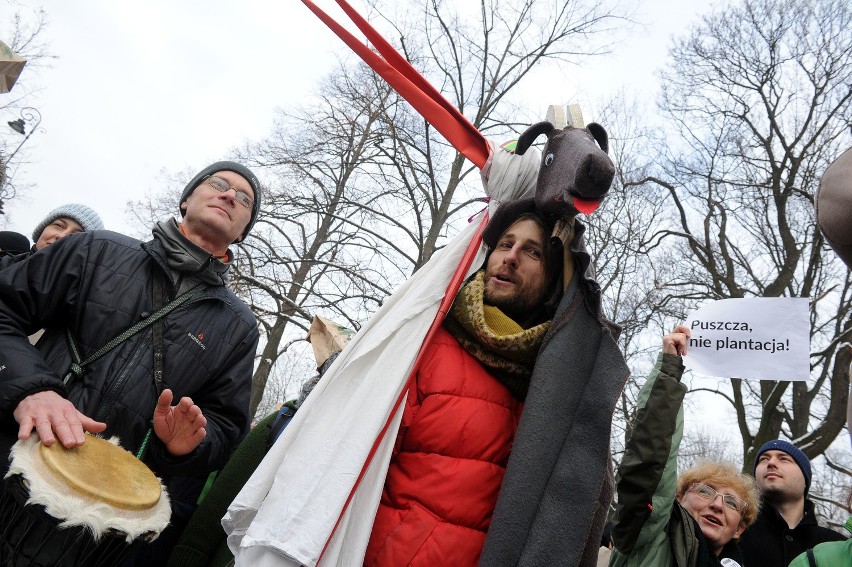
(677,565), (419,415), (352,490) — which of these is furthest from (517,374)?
(677,565)

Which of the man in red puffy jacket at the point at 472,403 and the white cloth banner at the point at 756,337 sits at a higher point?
the white cloth banner at the point at 756,337

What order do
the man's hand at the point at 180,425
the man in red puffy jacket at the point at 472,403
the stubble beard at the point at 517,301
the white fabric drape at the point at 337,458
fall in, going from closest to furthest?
1. the white fabric drape at the point at 337,458
2. the man in red puffy jacket at the point at 472,403
3. the man's hand at the point at 180,425
4. the stubble beard at the point at 517,301

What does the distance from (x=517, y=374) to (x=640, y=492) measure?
101 centimetres

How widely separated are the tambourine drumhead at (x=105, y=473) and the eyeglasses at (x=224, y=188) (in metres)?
1.40

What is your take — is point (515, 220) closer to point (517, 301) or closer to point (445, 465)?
point (517, 301)

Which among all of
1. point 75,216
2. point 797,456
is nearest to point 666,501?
point 797,456

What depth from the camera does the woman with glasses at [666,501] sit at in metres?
2.71

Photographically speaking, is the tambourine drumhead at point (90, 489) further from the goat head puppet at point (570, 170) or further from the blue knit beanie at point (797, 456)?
the blue knit beanie at point (797, 456)

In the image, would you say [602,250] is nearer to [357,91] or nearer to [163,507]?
[357,91]

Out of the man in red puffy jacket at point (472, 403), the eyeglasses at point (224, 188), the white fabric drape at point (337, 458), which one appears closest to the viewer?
the white fabric drape at point (337, 458)

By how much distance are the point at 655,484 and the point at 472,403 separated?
3.84 ft

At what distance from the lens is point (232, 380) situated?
8.66ft

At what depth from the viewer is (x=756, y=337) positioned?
348cm

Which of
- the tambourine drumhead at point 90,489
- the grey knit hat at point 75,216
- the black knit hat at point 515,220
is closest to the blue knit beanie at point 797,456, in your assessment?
the black knit hat at point 515,220
